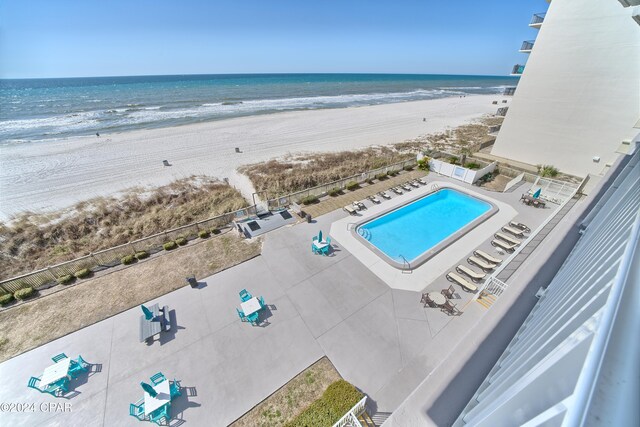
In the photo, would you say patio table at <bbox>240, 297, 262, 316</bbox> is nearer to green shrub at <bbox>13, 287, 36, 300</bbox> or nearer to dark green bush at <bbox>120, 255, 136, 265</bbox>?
dark green bush at <bbox>120, 255, 136, 265</bbox>

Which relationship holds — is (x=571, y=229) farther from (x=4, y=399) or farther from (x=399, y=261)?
(x=4, y=399)

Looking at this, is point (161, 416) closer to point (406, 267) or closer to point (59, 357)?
point (59, 357)

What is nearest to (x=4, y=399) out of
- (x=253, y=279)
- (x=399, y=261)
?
(x=253, y=279)

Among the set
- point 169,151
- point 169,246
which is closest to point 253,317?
point 169,246

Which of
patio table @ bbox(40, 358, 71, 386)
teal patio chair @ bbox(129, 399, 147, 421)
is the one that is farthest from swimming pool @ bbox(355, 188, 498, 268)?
patio table @ bbox(40, 358, 71, 386)

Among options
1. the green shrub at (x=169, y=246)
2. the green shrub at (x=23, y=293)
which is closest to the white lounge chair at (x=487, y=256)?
the green shrub at (x=169, y=246)

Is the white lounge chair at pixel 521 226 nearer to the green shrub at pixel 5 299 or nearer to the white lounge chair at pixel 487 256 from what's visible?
the white lounge chair at pixel 487 256
